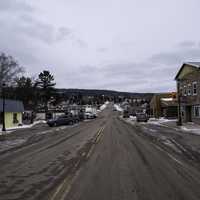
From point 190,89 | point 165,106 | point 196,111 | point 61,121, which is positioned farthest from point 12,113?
point 165,106

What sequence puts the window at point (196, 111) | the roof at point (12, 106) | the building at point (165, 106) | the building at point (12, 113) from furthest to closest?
the building at point (165, 106) → the building at point (12, 113) → the roof at point (12, 106) → the window at point (196, 111)

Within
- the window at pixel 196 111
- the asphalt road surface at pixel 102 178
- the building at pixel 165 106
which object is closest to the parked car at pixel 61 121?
the window at pixel 196 111

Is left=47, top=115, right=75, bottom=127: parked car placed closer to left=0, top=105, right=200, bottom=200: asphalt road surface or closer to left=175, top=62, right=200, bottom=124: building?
left=175, top=62, right=200, bottom=124: building

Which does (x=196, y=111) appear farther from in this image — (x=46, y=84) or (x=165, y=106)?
(x=46, y=84)

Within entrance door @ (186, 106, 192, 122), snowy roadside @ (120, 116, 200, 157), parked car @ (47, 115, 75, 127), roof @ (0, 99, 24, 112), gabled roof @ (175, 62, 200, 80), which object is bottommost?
snowy roadside @ (120, 116, 200, 157)

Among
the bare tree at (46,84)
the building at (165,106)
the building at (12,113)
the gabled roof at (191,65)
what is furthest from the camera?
the bare tree at (46,84)

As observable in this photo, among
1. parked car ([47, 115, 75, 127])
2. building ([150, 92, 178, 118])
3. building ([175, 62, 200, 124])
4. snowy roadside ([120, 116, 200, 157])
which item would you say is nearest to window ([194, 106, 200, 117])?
building ([175, 62, 200, 124])

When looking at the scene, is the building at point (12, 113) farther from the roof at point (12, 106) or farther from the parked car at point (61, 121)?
the parked car at point (61, 121)

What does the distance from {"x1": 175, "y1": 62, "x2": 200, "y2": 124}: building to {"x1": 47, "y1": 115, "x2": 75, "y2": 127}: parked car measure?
702 inches

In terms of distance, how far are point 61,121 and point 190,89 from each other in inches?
786

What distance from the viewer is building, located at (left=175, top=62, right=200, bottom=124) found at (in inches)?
1820

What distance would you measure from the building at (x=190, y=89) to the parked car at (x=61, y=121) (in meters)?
17.8

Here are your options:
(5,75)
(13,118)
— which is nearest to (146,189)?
(13,118)

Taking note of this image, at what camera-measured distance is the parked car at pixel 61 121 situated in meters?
52.9
